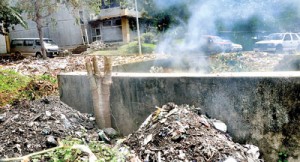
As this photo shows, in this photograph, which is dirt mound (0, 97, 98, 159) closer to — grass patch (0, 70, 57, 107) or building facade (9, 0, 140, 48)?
grass patch (0, 70, 57, 107)

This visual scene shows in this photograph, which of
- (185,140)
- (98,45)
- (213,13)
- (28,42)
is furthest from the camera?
(98,45)

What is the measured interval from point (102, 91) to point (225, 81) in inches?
82.9

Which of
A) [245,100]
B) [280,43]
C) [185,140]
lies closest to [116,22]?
[280,43]

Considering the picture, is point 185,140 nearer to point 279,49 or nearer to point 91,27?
point 279,49

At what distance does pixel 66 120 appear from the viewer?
427 cm

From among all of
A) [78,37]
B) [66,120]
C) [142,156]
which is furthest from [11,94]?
[78,37]

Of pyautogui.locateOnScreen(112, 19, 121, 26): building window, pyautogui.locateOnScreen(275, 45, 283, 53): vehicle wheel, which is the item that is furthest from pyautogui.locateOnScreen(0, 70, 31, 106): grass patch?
pyautogui.locateOnScreen(112, 19, 121, 26): building window

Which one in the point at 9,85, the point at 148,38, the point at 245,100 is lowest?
the point at 9,85

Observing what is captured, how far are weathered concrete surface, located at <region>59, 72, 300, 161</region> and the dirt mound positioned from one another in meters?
1.17

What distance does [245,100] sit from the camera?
3.12m

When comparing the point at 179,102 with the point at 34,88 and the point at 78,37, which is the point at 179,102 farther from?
the point at 78,37

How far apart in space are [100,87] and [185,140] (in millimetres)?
1969

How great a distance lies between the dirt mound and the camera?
3473 millimetres

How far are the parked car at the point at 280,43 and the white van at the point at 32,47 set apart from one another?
1526 cm
